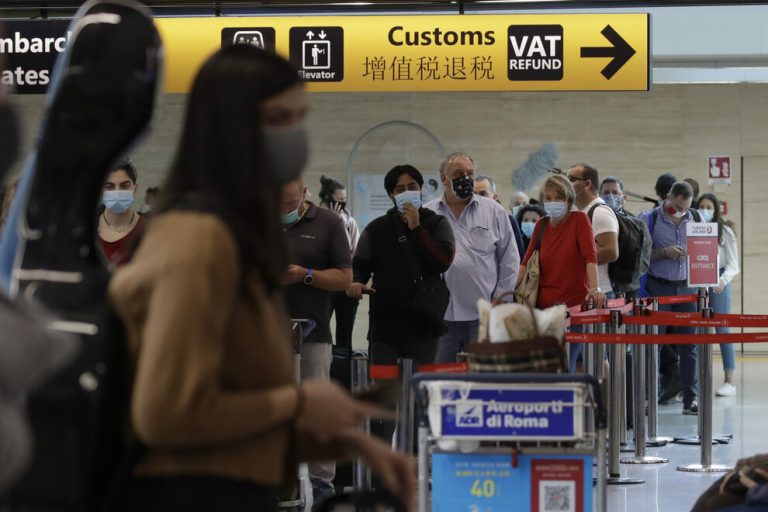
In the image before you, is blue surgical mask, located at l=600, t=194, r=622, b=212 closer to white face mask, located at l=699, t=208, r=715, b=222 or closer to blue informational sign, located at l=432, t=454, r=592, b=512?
white face mask, located at l=699, t=208, r=715, b=222

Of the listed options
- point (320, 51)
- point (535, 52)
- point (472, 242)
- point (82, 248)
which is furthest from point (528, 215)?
point (82, 248)

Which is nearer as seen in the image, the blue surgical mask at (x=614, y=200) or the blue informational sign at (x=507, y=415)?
the blue informational sign at (x=507, y=415)

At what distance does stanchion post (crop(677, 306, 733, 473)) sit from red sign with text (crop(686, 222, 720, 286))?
2.73 metres

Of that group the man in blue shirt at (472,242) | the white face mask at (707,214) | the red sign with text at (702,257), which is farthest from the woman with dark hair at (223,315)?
the white face mask at (707,214)

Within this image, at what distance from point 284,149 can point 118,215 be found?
407 cm

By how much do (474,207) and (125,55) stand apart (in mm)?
5560

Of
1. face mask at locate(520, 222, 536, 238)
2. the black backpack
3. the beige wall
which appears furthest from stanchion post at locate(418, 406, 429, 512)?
the beige wall

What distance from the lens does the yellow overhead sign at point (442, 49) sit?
9.18 m

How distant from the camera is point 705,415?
7.96 metres

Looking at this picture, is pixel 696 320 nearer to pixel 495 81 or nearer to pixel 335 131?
pixel 495 81

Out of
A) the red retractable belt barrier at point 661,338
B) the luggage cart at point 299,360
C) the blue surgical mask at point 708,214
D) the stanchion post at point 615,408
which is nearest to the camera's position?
the luggage cart at point 299,360

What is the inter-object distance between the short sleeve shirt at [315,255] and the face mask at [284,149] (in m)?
4.49

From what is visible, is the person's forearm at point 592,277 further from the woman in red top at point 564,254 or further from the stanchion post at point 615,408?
the stanchion post at point 615,408

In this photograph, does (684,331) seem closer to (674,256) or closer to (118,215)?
(674,256)
